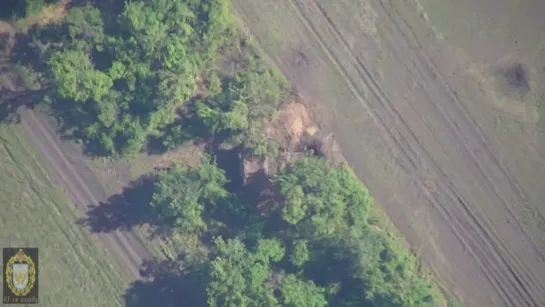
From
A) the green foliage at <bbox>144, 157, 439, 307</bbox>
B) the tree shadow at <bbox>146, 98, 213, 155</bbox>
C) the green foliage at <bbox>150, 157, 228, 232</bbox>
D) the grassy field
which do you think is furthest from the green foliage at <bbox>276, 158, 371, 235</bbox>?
the grassy field

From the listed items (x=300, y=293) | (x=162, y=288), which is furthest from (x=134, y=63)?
(x=300, y=293)

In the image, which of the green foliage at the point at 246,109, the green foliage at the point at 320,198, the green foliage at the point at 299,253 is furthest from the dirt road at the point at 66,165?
the green foliage at the point at 299,253

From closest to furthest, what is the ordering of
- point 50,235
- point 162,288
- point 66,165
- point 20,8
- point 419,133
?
point 20,8 → point 419,133 → point 162,288 → point 50,235 → point 66,165

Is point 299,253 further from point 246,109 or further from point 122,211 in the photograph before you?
point 122,211

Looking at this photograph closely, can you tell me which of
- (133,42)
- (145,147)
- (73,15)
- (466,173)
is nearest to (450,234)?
(466,173)

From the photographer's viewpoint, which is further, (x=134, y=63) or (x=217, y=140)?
(x=217, y=140)

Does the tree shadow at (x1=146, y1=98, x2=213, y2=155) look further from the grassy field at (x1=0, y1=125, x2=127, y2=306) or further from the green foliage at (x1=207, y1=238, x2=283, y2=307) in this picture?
the grassy field at (x1=0, y1=125, x2=127, y2=306)
